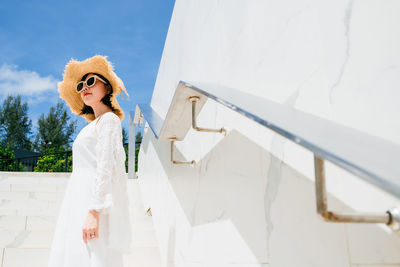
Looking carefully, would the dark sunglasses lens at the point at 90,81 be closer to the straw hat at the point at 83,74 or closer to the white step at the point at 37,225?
the straw hat at the point at 83,74

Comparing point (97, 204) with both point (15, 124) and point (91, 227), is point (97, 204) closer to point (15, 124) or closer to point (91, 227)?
point (91, 227)

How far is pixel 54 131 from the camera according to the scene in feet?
80.1

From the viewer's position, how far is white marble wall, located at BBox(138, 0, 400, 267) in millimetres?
544

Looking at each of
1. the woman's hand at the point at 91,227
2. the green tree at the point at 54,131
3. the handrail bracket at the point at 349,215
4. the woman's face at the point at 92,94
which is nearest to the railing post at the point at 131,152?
the woman's face at the point at 92,94

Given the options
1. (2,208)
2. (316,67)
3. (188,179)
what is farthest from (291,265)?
(2,208)

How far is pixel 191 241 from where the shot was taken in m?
1.51

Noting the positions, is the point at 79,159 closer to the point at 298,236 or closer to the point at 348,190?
the point at 298,236

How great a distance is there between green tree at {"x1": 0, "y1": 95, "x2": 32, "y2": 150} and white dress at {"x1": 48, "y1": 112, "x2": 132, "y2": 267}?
85.4 feet

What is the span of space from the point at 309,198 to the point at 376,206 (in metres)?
0.19

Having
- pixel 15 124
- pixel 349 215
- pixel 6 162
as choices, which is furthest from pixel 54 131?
pixel 349 215

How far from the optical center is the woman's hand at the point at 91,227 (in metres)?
1.31

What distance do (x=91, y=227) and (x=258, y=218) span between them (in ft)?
2.63

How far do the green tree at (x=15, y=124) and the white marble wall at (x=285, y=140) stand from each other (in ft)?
87.0

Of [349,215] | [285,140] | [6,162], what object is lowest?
[349,215]
